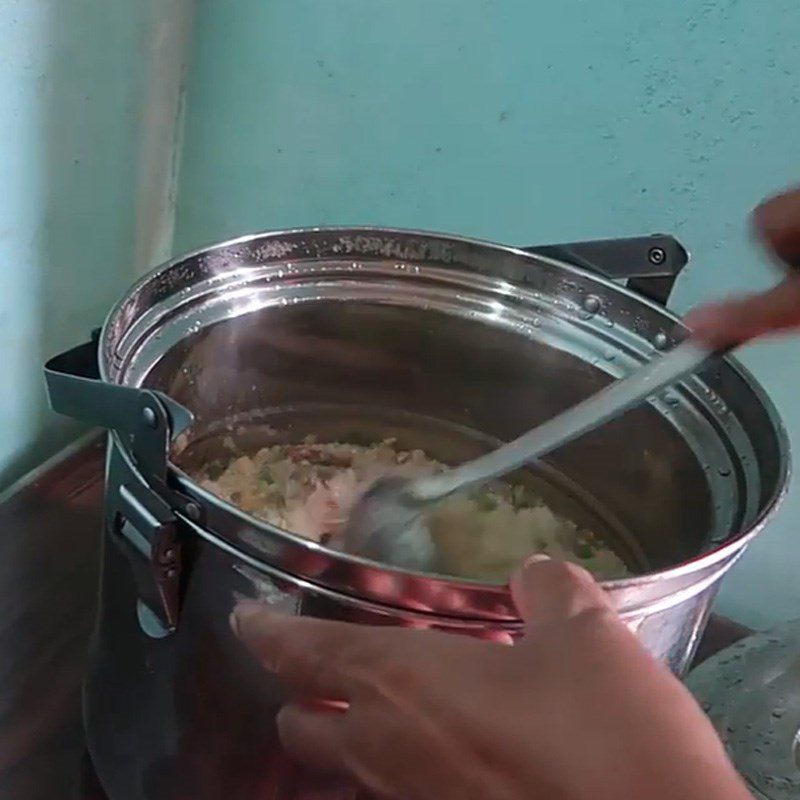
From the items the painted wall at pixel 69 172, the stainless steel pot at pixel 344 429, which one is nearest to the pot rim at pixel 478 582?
the stainless steel pot at pixel 344 429

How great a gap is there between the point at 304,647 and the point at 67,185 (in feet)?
1.24

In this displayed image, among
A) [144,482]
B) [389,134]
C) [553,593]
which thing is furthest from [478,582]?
[389,134]

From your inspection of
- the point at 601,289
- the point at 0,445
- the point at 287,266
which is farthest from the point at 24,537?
the point at 601,289

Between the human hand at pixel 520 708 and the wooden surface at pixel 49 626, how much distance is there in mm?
221

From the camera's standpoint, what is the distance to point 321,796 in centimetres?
44

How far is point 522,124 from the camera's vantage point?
68cm

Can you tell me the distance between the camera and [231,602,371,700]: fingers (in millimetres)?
391

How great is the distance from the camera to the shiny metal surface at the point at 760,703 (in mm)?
583

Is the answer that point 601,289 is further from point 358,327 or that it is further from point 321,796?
point 321,796

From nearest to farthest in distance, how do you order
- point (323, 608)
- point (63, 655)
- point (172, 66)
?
1. point (323, 608)
2. point (63, 655)
3. point (172, 66)

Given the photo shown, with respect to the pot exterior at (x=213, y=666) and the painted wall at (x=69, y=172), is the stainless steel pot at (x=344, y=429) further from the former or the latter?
the painted wall at (x=69, y=172)

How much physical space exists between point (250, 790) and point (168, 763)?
0.16ft

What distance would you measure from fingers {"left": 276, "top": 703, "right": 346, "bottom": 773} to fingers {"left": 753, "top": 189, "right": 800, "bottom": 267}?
0.27 metres

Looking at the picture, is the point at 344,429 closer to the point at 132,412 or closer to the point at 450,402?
the point at 450,402
